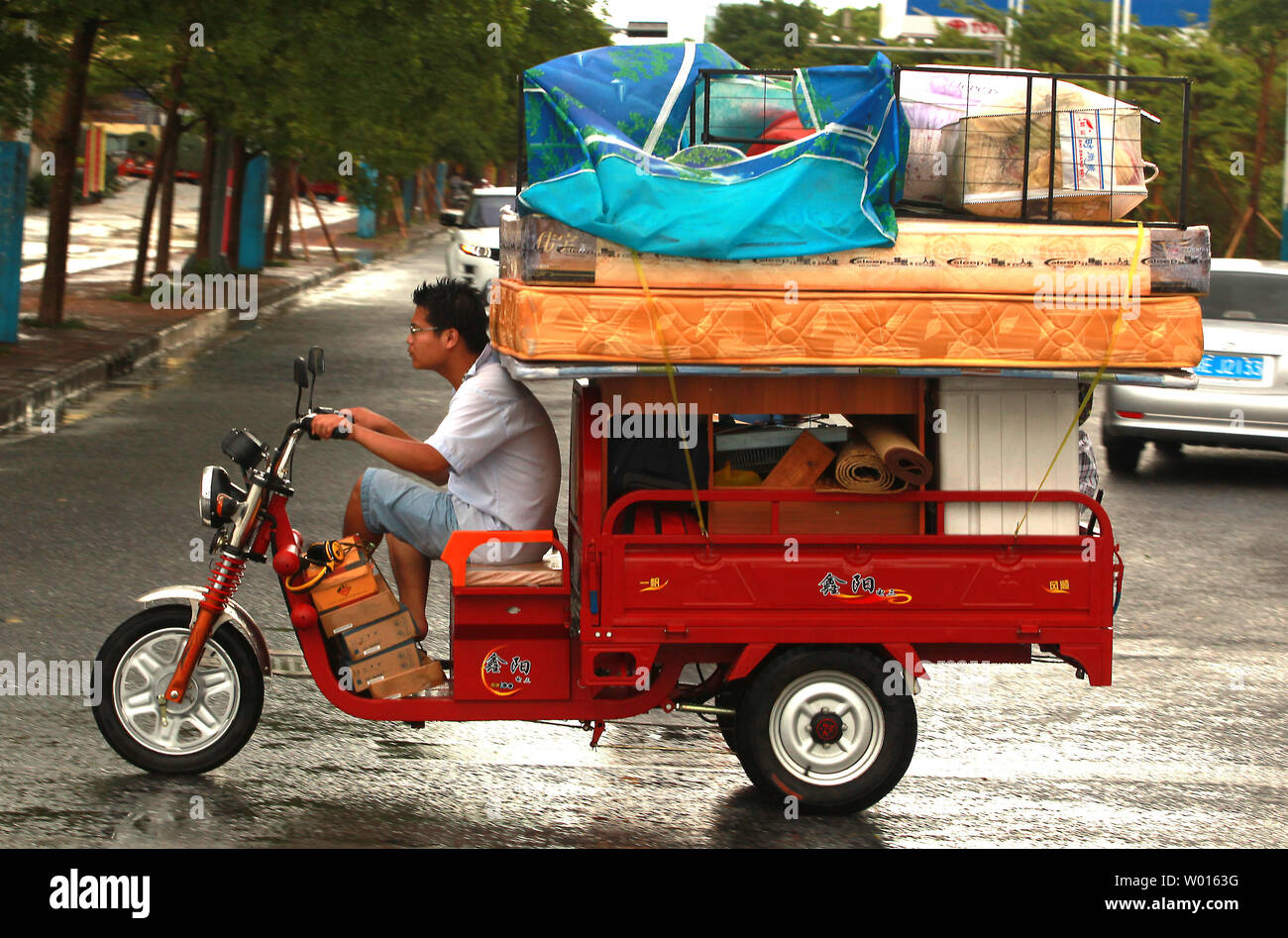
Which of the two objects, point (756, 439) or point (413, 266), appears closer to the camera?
point (756, 439)

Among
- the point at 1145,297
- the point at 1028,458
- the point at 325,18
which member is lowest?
the point at 1028,458

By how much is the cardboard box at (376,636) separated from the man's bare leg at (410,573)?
159mm

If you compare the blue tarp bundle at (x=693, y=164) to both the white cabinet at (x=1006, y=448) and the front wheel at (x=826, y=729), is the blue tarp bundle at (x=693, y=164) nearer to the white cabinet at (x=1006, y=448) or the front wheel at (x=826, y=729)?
the white cabinet at (x=1006, y=448)

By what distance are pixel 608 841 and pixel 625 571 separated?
811 mm

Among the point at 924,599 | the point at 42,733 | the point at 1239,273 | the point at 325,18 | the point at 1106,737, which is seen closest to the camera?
the point at 924,599

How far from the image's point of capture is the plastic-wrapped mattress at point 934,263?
443 centimetres

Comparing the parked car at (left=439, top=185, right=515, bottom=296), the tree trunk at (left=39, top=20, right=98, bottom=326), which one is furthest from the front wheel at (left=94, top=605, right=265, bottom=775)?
the parked car at (left=439, top=185, right=515, bottom=296)

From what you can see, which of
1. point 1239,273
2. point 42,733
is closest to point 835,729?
point 42,733

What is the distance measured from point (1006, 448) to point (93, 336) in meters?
13.7

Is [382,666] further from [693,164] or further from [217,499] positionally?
[693,164]

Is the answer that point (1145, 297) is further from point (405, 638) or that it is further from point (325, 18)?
point (325, 18)

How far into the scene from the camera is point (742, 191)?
4.46m

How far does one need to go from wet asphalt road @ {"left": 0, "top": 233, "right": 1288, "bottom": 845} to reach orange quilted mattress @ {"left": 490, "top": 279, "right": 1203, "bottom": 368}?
1476 millimetres

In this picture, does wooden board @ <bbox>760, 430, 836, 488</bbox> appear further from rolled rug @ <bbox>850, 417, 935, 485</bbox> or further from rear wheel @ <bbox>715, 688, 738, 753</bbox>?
rear wheel @ <bbox>715, 688, 738, 753</bbox>
